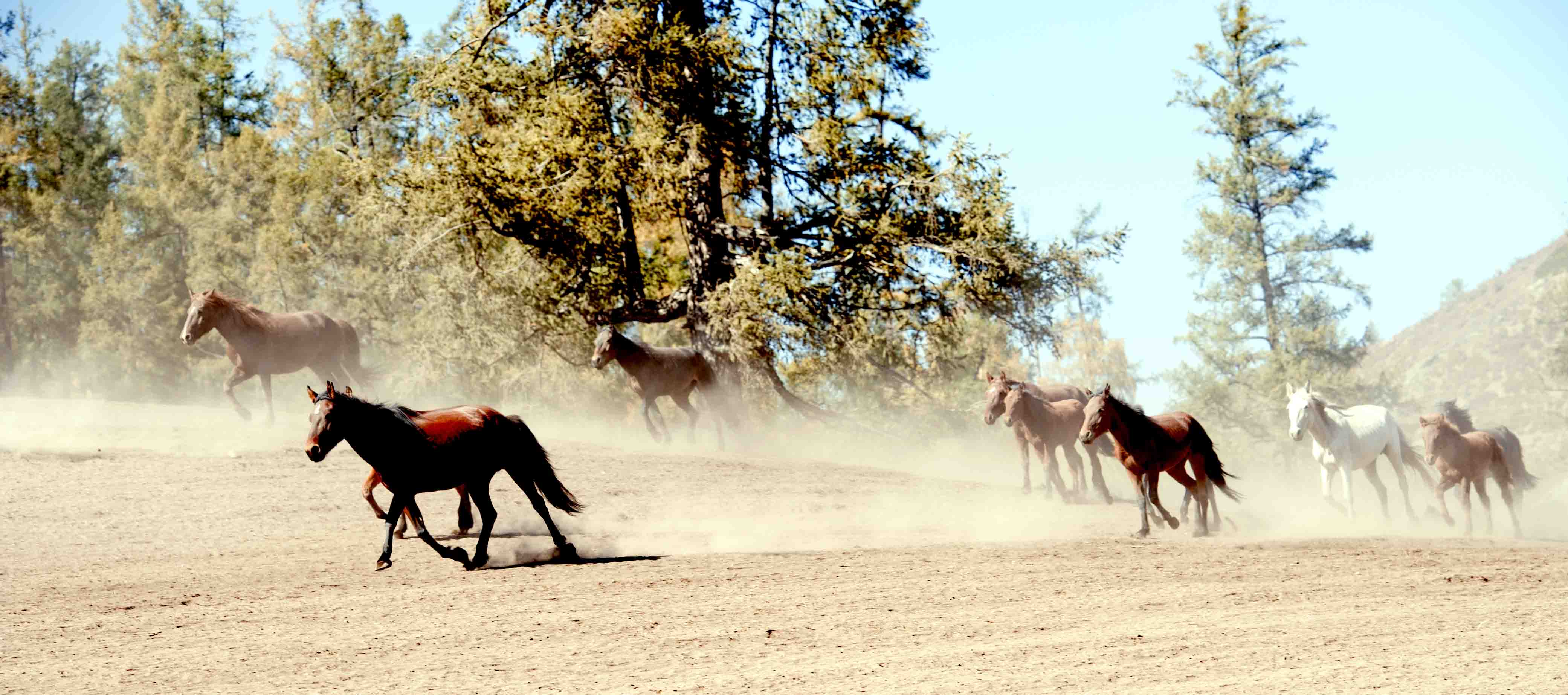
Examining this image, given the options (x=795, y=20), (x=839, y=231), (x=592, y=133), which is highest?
(x=795, y=20)

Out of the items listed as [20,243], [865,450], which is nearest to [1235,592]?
[865,450]

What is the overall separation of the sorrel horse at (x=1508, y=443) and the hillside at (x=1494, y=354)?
30.7m

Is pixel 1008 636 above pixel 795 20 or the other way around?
the other way around

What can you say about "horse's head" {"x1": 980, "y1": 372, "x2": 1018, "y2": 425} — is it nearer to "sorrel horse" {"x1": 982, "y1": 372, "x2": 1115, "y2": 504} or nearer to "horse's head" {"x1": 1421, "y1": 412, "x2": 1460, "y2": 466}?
"sorrel horse" {"x1": 982, "y1": 372, "x2": 1115, "y2": 504}

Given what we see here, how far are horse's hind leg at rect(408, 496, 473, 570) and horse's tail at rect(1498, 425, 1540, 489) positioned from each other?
660 inches

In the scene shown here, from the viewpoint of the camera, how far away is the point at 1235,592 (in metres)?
12.3

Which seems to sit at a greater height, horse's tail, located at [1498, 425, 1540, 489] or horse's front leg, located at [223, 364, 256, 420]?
horse's front leg, located at [223, 364, 256, 420]

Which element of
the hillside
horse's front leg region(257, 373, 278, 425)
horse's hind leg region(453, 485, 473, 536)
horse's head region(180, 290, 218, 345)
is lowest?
horse's hind leg region(453, 485, 473, 536)

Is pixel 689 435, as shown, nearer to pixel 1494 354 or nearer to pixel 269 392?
pixel 269 392

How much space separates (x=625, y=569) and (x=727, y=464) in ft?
32.5

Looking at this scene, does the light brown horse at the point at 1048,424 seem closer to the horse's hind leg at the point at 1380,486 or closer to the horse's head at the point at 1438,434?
the horse's hind leg at the point at 1380,486

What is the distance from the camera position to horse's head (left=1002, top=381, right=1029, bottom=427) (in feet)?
63.7

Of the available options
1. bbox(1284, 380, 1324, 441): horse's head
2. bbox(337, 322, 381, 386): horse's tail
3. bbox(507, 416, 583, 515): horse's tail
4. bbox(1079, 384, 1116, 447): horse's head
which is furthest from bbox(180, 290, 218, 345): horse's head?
bbox(1284, 380, 1324, 441): horse's head

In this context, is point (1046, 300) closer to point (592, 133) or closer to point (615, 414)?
point (592, 133)
